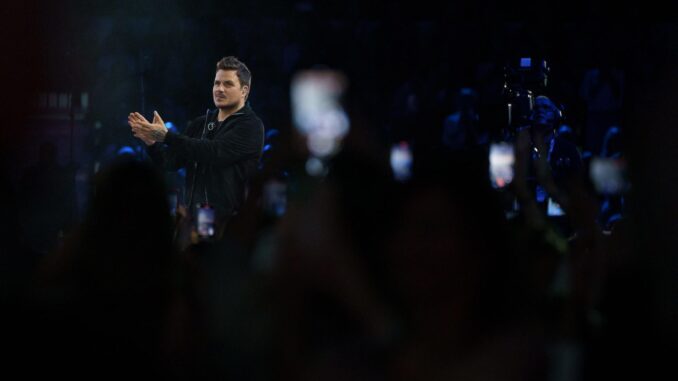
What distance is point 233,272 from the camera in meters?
2.32

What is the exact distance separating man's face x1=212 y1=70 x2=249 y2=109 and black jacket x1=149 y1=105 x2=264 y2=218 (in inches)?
2.9

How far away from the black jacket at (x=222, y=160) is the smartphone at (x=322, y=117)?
832mm

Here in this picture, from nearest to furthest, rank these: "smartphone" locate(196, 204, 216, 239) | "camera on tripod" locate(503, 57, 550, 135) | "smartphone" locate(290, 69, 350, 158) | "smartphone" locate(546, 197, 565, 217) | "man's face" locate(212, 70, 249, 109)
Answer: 1. "smartphone" locate(290, 69, 350, 158)
2. "smartphone" locate(196, 204, 216, 239)
3. "man's face" locate(212, 70, 249, 109)
4. "camera on tripod" locate(503, 57, 550, 135)
5. "smartphone" locate(546, 197, 565, 217)

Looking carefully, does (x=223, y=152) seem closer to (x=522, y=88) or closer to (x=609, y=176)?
(x=522, y=88)

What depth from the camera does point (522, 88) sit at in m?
4.79

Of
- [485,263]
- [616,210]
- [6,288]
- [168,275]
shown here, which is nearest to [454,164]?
[485,263]

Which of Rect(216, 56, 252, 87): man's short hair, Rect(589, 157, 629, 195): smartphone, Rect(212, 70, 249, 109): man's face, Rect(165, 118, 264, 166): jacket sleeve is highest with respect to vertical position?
Rect(216, 56, 252, 87): man's short hair

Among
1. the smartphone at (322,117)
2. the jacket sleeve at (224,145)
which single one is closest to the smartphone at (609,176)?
the jacket sleeve at (224,145)

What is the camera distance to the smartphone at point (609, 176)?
218 inches

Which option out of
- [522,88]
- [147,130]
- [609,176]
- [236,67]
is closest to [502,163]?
[522,88]

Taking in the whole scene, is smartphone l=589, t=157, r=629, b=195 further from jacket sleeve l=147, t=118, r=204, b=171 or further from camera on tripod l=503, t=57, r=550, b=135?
jacket sleeve l=147, t=118, r=204, b=171

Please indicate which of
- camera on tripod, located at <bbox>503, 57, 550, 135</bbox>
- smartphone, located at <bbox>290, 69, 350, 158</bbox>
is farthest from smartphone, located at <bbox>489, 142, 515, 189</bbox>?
smartphone, located at <bbox>290, 69, 350, 158</bbox>

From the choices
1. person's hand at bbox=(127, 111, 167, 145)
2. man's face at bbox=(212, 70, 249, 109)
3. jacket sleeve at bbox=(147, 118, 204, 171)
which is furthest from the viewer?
man's face at bbox=(212, 70, 249, 109)

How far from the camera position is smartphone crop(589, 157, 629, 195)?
5531 mm
